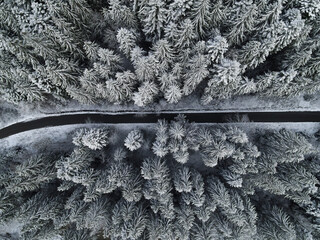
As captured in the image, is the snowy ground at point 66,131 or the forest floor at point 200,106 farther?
the forest floor at point 200,106

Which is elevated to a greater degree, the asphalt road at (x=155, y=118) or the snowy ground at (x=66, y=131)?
the asphalt road at (x=155, y=118)

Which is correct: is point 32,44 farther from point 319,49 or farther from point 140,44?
point 319,49

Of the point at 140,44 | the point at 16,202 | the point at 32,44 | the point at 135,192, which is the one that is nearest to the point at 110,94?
the point at 140,44

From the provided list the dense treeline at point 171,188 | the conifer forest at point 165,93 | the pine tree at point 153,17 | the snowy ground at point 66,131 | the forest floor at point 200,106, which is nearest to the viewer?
the pine tree at point 153,17

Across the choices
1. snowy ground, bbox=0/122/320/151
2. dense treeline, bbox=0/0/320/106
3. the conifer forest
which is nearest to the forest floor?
snowy ground, bbox=0/122/320/151

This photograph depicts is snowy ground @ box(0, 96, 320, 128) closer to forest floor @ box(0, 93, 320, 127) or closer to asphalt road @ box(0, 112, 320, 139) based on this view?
forest floor @ box(0, 93, 320, 127)

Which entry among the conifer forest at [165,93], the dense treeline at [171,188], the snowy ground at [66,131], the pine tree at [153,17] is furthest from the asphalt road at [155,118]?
the pine tree at [153,17]

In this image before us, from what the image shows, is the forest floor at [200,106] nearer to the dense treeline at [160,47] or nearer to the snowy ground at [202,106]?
the snowy ground at [202,106]
